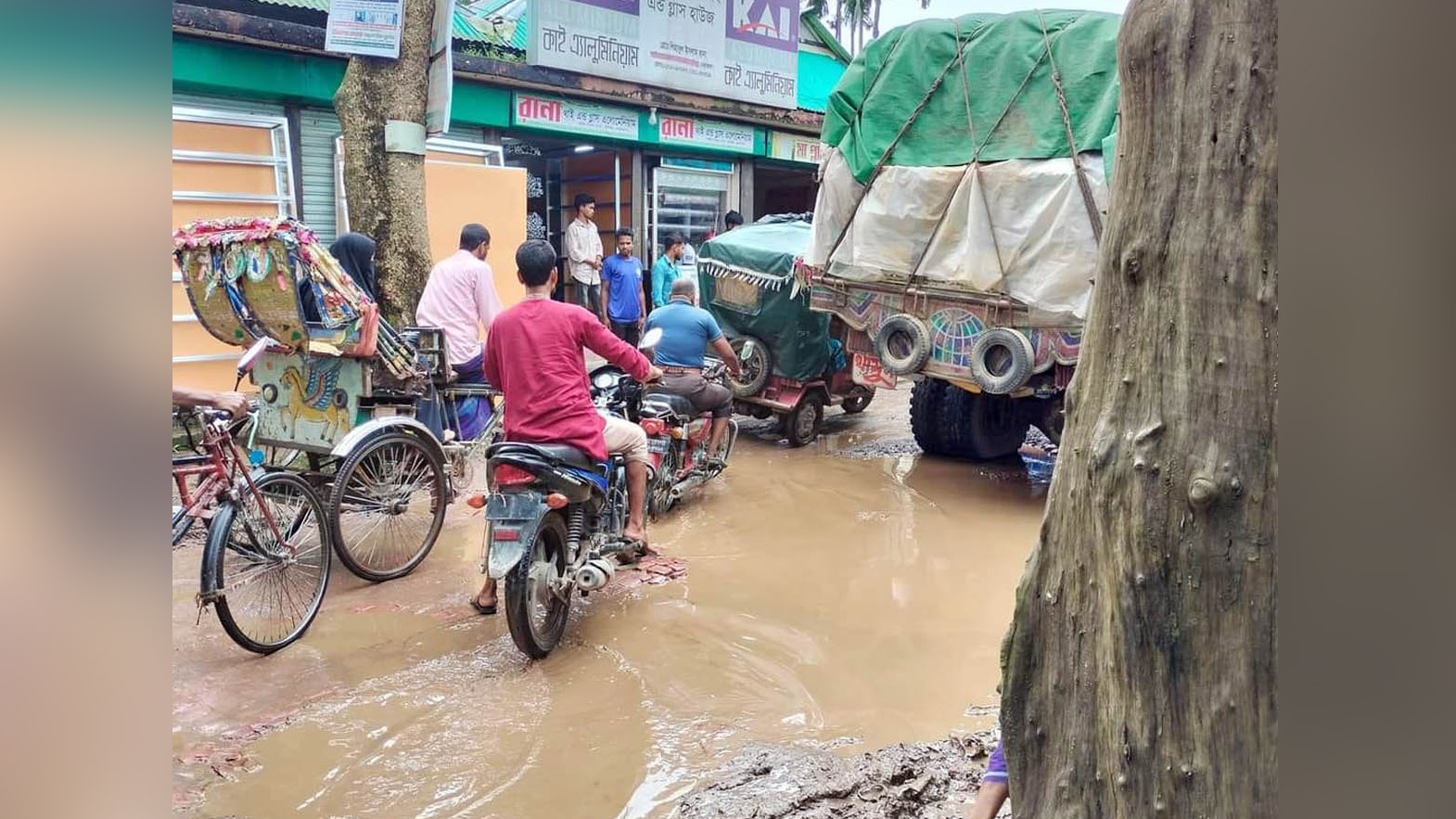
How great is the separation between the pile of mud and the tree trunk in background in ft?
19.0

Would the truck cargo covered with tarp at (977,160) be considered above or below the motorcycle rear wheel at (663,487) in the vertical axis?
above

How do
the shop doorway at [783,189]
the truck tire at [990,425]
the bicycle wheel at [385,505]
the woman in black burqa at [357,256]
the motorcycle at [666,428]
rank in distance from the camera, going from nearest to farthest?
the bicycle wheel at [385,505] → the motorcycle at [666,428] → the woman in black burqa at [357,256] → the truck tire at [990,425] → the shop doorway at [783,189]

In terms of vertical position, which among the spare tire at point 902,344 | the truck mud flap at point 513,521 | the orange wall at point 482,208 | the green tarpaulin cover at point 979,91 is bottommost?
the truck mud flap at point 513,521

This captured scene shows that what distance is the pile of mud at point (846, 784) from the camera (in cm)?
328

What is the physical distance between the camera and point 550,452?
464 centimetres

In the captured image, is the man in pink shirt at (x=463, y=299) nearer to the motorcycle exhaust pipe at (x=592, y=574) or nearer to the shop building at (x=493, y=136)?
the shop building at (x=493, y=136)

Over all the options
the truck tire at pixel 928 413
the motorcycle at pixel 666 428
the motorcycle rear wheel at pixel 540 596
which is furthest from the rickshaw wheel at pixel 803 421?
the motorcycle rear wheel at pixel 540 596

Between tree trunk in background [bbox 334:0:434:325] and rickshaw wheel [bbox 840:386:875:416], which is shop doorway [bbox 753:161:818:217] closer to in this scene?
rickshaw wheel [bbox 840:386:875:416]

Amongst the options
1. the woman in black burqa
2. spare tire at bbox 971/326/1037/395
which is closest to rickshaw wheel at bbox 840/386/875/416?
spare tire at bbox 971/326/1037/395

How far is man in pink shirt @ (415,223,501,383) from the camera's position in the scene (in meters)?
6.85

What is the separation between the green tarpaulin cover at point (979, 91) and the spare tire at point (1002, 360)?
121cm

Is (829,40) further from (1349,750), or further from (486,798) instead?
(1349,750)

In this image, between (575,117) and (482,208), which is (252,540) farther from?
(575,117)

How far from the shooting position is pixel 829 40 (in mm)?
17094
